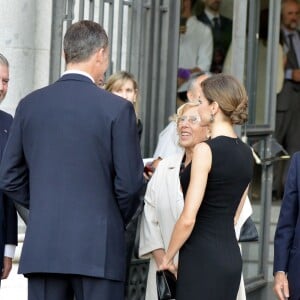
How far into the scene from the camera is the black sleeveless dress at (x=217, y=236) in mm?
5273

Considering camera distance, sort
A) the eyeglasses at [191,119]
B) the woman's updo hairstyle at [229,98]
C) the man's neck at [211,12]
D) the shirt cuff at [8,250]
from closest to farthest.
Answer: the woman's updo hairstyle at [229,98] < the shirt cuff at [8,250] < the eyeglasses at [191,119] < the man's neck at [211,12]

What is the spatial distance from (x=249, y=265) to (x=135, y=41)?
2.14 meters

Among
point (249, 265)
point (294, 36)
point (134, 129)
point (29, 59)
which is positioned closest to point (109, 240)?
point (134, 129)

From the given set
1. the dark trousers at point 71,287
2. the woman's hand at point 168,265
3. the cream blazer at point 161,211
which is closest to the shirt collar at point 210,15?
the cream blazer at point 161,211

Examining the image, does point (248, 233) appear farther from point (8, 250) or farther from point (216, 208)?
point (8, 250)

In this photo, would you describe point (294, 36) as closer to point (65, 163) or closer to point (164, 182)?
point (164, 182)

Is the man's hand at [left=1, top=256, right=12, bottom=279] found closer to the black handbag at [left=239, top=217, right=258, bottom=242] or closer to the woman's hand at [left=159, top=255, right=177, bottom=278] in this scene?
the woman's hand at [left=159, top=255, right=177, bottom=278]

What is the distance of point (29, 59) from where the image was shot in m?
7.46

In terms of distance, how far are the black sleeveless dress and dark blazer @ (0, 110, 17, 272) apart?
0.92 m

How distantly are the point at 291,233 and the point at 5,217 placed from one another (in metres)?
1.44

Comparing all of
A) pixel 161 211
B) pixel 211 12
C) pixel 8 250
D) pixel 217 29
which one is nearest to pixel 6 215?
pixel 8 250

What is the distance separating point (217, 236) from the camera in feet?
17.5

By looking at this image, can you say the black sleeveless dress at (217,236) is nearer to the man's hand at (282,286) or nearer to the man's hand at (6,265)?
the man's hand at (282,286)

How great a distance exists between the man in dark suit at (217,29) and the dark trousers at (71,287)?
7030 millimetres
